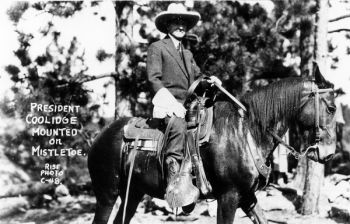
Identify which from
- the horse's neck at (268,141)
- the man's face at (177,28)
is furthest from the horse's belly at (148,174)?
the man's face at (177,28)

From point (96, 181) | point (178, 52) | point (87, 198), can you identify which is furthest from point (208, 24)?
point (87, 198)

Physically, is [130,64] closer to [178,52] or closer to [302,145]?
[178,52]

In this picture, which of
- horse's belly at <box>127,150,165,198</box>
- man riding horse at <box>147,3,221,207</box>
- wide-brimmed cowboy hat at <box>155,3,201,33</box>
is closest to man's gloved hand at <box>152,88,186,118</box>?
man riding horse at <box>147,3,221,207</box>

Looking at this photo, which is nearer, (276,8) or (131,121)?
(131,121)

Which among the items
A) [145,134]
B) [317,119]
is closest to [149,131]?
[145,134]

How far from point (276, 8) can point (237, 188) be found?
17.4ft

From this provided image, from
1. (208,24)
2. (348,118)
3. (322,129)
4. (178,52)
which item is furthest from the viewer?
(348,118)

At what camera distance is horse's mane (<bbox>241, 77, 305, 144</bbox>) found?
4.57m

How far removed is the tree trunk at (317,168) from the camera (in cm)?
824

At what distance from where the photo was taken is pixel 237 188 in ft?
14.9

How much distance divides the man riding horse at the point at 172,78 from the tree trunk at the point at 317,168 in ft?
12.7

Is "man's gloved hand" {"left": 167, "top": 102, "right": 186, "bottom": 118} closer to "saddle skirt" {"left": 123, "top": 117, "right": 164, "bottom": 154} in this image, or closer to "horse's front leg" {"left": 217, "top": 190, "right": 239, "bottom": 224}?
"saddle skirt" {"left": 123, "top": 117, "right": 164, "bottom": 154}

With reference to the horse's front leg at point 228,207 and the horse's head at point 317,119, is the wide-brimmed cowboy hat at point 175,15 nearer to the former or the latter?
→ the horse's head at point 317,119

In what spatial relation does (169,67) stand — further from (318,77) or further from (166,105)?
(318,77)
